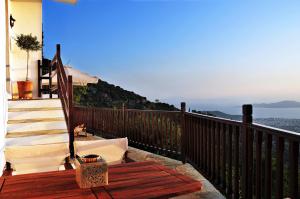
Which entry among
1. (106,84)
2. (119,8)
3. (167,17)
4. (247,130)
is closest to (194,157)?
(247,130)

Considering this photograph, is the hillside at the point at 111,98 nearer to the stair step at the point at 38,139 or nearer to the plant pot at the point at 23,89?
the plant pot at the point at 23,89

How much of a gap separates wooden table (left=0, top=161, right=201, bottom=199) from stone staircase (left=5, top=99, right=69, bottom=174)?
2952 mm

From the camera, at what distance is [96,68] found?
2391 cm

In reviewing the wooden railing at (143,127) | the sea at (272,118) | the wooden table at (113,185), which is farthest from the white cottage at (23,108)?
the sea at (272,118)

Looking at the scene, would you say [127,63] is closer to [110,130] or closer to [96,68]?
[96,68]

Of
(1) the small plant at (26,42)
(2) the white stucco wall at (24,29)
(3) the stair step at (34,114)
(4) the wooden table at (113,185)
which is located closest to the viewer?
(4) the wooden table at (113,185)

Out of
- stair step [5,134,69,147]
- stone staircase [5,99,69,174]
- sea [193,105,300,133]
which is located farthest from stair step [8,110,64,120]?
sea [193,105,300,133]

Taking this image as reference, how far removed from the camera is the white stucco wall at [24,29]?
8.91 meters

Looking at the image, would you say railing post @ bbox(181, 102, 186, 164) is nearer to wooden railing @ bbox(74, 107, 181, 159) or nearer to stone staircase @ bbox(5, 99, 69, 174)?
wooden railing @ bbox(74, 107, 181, 159)

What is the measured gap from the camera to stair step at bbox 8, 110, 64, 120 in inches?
247

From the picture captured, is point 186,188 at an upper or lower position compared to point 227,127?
lower

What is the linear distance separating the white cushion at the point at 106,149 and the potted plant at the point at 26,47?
5669mm

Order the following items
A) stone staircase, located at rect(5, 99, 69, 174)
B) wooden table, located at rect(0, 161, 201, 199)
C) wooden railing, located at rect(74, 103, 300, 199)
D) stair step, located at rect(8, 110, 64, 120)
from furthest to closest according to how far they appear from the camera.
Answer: stair step, located at rect(8, 110, 64, 120) < stone staircase, located at rect(5, 99, 69, 174) < wooden railing, located at rect(74, 103, 300, 199) < wooden table, located at rect(0, 161, 201, 199)

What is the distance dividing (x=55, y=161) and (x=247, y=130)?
7.02 ft
